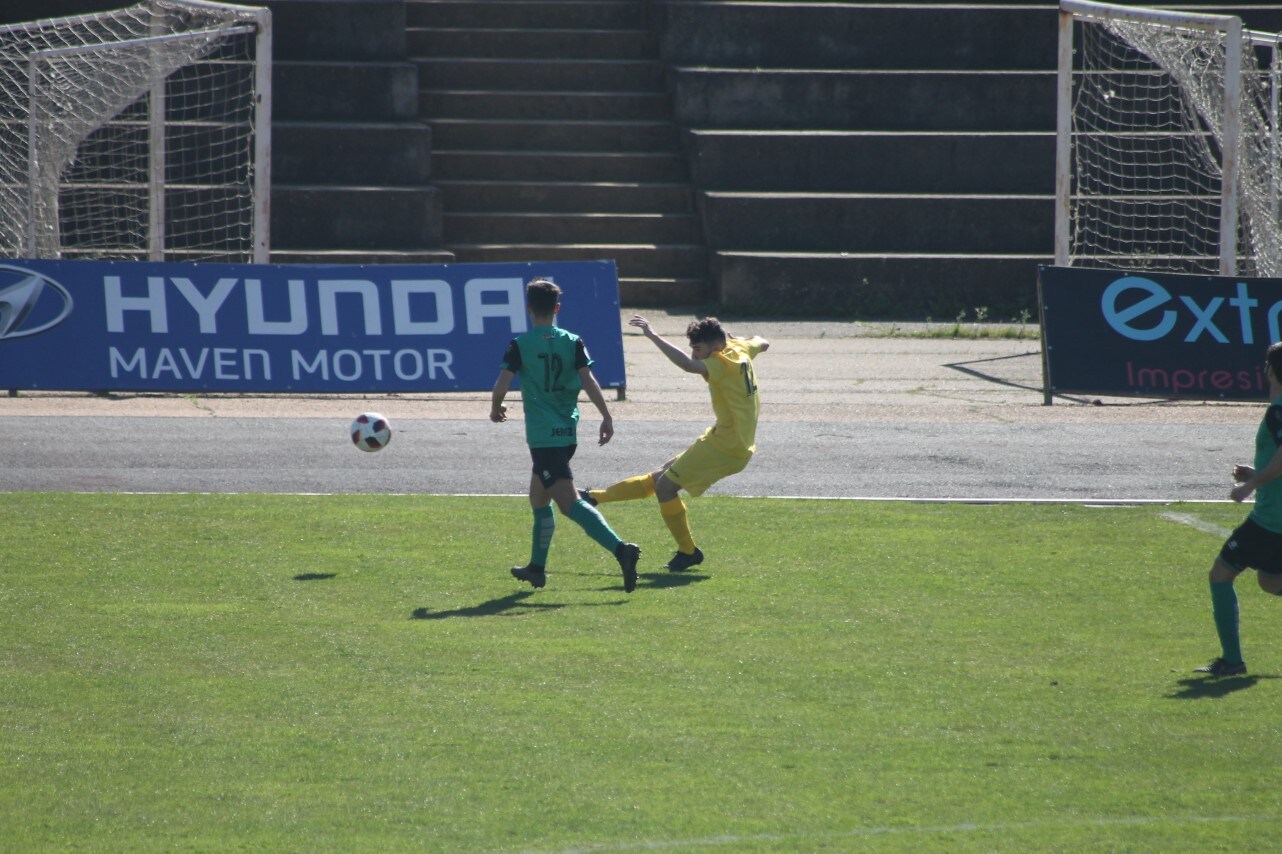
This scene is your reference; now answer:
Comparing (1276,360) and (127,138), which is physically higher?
(127,138)

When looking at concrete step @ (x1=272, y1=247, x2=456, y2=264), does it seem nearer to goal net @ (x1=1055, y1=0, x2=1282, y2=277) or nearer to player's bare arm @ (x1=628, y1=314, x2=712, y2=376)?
goal net @ (x1=1055, y1=0, x2=1282, y2=277)

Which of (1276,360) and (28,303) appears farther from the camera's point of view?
(28,303)

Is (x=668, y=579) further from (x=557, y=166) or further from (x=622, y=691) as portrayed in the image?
(x=557, y=166)

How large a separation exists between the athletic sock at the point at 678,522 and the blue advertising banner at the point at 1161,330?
8.76m

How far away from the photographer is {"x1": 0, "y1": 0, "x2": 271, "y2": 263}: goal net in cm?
2003

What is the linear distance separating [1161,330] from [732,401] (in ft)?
28.5

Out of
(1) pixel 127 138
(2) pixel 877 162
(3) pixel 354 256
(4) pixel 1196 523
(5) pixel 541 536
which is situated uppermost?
(1) pixel 127 138

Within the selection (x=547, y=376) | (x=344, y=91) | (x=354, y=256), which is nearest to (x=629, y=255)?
(x=354, y=256)

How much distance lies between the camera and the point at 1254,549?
289 inches

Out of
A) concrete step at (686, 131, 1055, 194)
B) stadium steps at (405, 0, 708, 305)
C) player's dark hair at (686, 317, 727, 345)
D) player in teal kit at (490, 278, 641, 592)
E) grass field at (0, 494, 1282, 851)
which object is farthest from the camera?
concrete step at (686, 131, 1055, 194)

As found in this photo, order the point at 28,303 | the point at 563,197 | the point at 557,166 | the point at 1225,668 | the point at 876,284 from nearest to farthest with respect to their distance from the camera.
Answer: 1. the point at 1225,668
2. the point at 28,303
3. the point at 876,284
4. the point at 563,197
5. the point at 557,166

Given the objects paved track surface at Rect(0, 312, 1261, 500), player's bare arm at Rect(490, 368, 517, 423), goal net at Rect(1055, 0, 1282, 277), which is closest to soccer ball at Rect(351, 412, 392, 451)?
paved track surface at Rect(0, 312, 1261, 500)

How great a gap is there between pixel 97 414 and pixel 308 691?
31.9 ft

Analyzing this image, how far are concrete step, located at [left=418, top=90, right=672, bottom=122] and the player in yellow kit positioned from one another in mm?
20861
